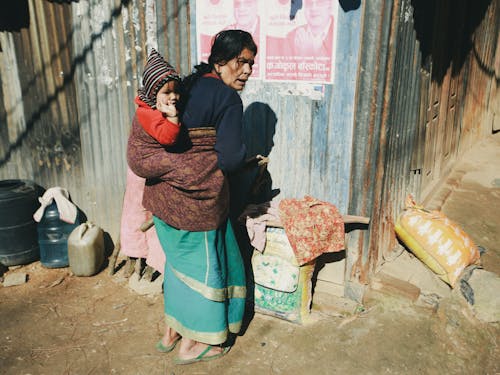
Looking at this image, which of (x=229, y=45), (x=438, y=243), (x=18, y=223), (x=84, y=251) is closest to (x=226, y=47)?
(x=229, y=45)

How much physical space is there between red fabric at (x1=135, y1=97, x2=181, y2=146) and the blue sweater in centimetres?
19

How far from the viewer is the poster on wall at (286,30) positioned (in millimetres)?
3512

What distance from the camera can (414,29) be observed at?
3.99 metres

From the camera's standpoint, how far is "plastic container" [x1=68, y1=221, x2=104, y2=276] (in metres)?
4.68

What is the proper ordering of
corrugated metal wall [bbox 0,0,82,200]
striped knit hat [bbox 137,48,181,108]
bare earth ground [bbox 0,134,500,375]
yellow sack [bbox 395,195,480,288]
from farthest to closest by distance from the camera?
corrugated metal wall [bbox 0,0,82,200] < yellow sack [bbox 395,195,480,288] < bare earth ground [bbox 0,134,500,375] < striped knit hat [bbox 137,48,181,108]

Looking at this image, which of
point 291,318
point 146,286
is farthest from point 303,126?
point 146,286

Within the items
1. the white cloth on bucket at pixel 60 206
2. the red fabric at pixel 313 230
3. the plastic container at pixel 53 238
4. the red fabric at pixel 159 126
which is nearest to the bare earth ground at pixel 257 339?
the plastic container at pixel 53 238

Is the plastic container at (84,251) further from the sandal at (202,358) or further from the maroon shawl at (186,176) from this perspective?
the maroon shawl at (186,176)

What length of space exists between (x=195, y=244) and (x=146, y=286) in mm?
1605

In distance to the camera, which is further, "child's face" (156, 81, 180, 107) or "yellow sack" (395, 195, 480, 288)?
"yellow sack" (395, 195, 480, 288)

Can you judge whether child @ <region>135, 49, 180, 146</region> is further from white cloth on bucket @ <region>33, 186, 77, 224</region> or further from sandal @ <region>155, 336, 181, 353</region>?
white cloth on bucket @ <region>33, 186, 77, 224</region>

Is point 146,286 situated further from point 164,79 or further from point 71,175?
point 164,79

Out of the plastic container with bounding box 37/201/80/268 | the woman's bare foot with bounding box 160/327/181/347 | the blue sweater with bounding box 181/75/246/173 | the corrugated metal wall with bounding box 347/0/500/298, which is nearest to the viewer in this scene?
the blue sweater with bounding box 181/75/246/173

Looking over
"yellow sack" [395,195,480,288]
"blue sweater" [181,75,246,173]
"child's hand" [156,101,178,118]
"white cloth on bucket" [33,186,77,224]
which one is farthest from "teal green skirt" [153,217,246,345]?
"white cloth on bucket" [33,186,77,224]
